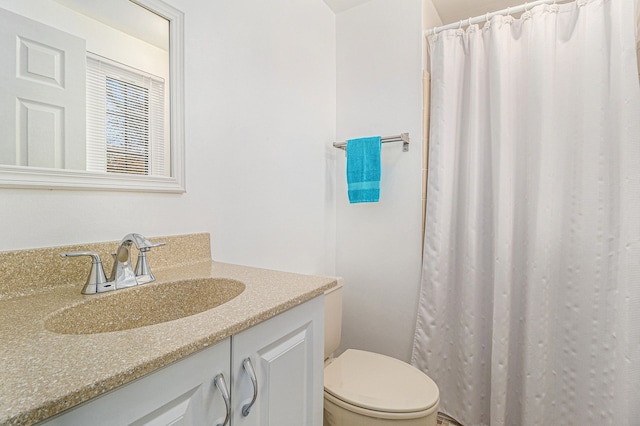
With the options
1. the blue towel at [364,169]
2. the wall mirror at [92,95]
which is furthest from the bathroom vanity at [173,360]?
the blue towel at [364,169]

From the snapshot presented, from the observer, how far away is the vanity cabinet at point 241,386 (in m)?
0.45

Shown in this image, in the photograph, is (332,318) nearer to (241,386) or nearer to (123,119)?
(241,386)

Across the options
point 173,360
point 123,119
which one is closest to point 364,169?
point 123,119

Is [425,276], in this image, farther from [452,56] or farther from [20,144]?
[20,144]

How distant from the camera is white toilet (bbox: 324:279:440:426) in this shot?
1.07 m

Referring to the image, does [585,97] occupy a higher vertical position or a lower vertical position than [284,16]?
lower

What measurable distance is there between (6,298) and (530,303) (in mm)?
1879

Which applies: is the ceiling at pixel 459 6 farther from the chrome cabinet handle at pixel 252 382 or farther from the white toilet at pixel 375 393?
the chrome cabinet handle at pixel 252 382

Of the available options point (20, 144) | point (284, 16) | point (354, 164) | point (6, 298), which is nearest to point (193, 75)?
point (20, 144)

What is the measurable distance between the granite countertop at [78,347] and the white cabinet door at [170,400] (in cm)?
3

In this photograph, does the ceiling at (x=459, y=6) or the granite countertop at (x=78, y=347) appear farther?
the ceiling at (x=459, y=6)

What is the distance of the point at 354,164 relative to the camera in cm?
176

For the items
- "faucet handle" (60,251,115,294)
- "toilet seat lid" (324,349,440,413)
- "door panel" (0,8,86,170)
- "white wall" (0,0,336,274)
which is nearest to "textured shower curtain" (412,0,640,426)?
Result: "toilet seat lid" (324,349,440,413)

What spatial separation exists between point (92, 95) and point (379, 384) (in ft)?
4.59
